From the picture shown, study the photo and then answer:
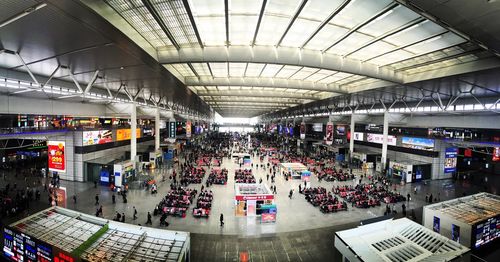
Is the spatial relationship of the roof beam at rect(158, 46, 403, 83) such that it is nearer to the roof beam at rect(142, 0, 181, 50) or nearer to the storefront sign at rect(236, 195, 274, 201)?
the roof beam at rect(142, 0, 181, 50)

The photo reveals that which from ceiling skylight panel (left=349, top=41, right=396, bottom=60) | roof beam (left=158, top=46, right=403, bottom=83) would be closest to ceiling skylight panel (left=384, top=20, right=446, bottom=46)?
ceiling skylight panel (left=349, top=41, right=396, bottom=60)

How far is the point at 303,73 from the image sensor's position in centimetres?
1645

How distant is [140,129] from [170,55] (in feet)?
104

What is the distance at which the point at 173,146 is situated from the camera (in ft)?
125

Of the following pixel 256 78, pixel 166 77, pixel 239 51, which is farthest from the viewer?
pixel 256 78

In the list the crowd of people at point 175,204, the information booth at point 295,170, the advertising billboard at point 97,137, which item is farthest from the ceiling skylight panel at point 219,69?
the advertising billboard at point 97,137

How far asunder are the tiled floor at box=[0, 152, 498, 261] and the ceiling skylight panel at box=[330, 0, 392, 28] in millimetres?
10359

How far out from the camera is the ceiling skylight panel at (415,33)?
312 inches

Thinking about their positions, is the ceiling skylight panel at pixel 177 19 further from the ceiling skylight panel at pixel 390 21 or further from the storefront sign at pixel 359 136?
the storefront sign at pixel 359 136

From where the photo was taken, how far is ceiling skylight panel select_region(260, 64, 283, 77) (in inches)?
594

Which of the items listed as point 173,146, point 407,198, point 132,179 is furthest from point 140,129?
point 407,198

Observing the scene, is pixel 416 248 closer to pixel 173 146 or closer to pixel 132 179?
pixel 132 179

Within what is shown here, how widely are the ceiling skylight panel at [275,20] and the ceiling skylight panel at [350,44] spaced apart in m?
3.08

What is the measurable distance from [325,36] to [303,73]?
6.63 metres
